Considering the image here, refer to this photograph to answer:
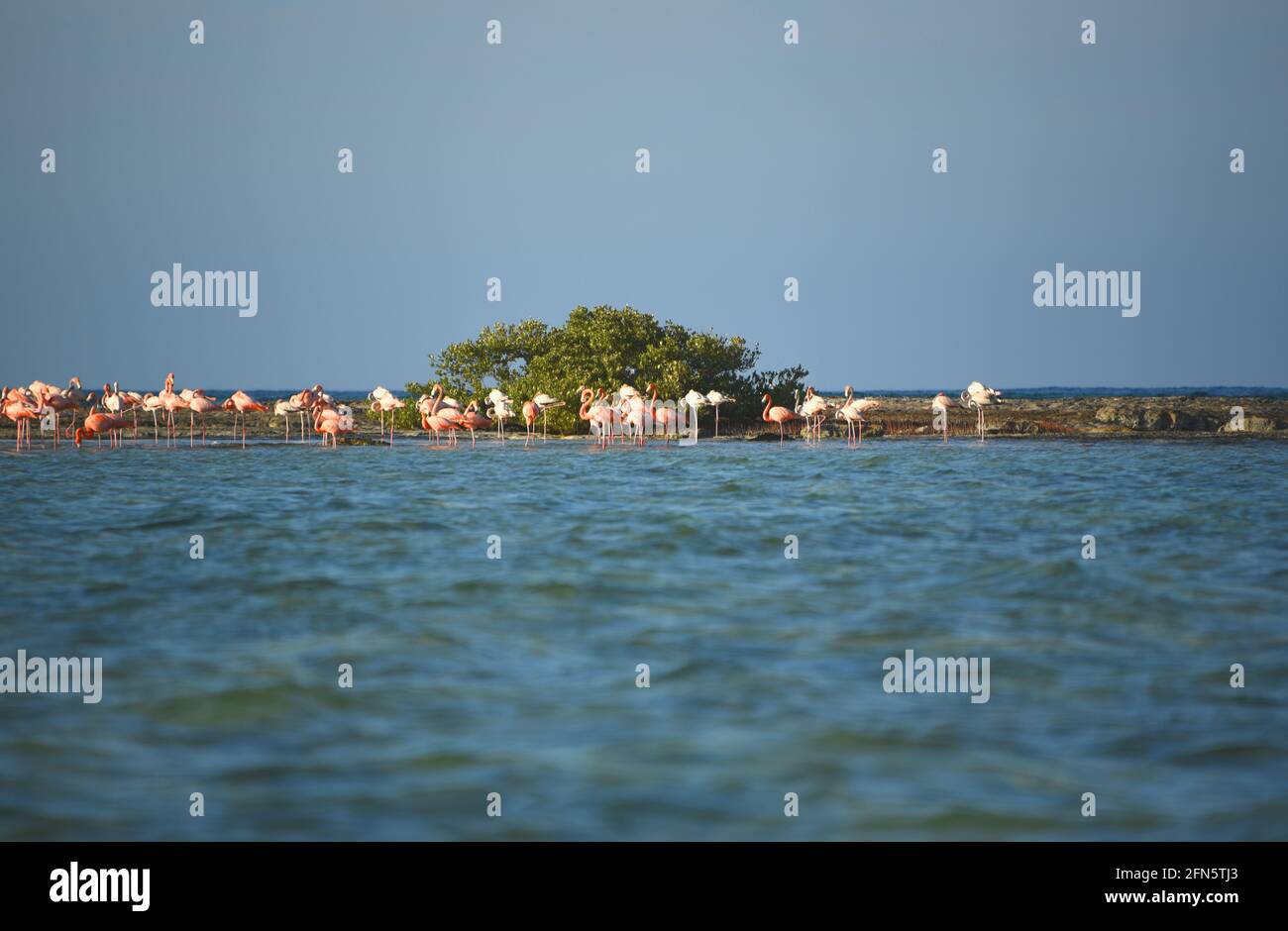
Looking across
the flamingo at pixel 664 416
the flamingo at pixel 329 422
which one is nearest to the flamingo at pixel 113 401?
the flamingo at pixel 329 422

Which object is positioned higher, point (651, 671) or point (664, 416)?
point (664, 416)

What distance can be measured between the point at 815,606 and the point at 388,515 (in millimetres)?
8366

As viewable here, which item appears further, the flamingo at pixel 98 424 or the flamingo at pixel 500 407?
the flamingo at pixel 500 407

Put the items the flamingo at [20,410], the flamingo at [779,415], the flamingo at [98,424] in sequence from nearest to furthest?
1. the flamingo at [20,410]
2. the flamingo at [98,424]
3. the flamingo at [779,415]

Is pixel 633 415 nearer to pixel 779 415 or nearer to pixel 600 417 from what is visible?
pixel 600 417

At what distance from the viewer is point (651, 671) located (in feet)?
27.5

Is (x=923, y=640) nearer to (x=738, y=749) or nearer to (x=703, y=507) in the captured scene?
(x=738, y=749)

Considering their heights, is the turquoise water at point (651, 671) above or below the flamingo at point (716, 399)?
below

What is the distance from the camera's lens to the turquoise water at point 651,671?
19.7 feet

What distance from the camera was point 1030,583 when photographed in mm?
11672

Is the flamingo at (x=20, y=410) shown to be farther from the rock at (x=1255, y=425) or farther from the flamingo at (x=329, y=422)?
the rock at (x=1255, y=425)

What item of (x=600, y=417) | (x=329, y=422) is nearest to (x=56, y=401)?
(x=329, y=422)
